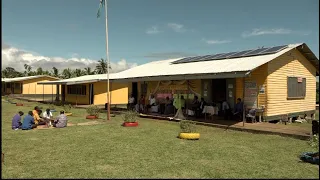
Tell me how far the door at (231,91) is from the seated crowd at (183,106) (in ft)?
0.97

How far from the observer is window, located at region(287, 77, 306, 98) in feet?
56.3

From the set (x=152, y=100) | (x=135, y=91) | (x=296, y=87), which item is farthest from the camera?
(x=135, y=91)

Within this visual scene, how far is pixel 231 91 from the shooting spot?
55.7ft

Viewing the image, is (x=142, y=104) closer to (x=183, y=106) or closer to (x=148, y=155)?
(x=183, y=106)

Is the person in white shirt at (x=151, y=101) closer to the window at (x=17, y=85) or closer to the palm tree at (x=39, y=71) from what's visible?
the window at (x=17, y=85)

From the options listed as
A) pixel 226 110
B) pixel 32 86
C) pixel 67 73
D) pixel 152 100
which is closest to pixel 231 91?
pixel 226 110

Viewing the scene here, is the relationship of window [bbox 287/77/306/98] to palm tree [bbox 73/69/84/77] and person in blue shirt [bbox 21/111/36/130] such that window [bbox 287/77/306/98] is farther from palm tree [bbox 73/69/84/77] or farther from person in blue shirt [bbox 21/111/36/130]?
palm tree [bbox 73/69/84/77]

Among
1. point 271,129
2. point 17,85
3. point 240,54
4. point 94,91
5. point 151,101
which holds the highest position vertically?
point 240,54

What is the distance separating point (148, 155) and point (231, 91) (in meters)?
9.71

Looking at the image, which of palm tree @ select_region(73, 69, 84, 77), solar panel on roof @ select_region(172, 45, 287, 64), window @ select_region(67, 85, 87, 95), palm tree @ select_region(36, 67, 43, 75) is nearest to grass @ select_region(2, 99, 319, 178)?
solar panel on roof @ select_region(172, 45, 287, 64)

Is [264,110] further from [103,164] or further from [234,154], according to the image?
[103,164]

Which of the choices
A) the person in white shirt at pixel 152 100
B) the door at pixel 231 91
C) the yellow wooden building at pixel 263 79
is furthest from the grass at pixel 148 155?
the person in white shirt at pixel 152 100

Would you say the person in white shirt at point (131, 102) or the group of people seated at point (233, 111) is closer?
the group of people seated at point (233, 111)

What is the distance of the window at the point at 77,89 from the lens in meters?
32.8
